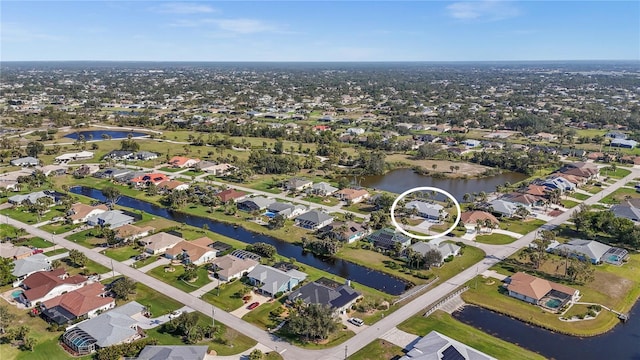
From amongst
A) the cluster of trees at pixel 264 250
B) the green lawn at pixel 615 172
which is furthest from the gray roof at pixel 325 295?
the green lawn at pixel 615 172

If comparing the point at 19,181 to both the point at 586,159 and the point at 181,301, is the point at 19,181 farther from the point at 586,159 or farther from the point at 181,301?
the point at 586,159

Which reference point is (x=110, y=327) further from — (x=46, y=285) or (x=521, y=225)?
(x=521, y=225)

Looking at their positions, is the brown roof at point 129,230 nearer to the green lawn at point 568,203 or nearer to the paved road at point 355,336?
the paved road at point 355,336

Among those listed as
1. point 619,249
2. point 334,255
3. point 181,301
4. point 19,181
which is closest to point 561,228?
point 619,249

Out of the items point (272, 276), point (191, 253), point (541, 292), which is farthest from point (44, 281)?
point (541, 292)

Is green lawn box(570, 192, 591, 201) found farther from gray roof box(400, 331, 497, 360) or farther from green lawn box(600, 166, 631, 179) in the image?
gray roof box(400, 331, 497, 360)

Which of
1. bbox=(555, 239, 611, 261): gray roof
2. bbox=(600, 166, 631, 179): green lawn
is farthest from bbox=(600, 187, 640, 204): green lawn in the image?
bbox=(555, 239, 611, 261): gray roof
